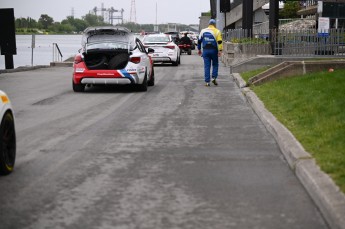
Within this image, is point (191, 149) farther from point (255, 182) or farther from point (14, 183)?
point (14, 183)

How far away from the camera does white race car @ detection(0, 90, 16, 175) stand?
711 cm

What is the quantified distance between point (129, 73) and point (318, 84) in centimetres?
515

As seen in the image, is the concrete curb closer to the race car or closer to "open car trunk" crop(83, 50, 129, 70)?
the race car

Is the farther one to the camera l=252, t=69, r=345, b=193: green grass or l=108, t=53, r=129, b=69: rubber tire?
l=108, t=53, r=129, b=69: rubber tire

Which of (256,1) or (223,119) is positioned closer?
(223,119)

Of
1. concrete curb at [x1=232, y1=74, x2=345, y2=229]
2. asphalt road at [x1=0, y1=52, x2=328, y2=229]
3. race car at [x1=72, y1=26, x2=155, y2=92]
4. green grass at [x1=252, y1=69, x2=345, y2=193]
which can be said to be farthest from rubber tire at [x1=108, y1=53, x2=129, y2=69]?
concrete curb at [x1=232, y1=74, x2=345, y2=229]

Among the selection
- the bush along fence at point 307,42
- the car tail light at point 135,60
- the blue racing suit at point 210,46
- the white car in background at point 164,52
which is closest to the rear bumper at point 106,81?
the car tail light at point 135,60

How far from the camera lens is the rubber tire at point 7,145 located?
23.3ft

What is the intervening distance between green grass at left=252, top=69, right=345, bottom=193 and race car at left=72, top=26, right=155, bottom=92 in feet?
9.97

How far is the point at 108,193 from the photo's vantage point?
647 centimetres

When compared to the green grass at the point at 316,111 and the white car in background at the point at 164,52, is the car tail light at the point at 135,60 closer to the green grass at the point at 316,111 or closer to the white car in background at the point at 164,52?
the green grass at the point at 316,111

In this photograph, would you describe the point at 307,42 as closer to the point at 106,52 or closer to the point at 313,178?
the point at 106,52

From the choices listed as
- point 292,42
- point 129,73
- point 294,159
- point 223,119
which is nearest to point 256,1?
point 292,42

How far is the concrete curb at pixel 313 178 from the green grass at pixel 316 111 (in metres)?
0.08
